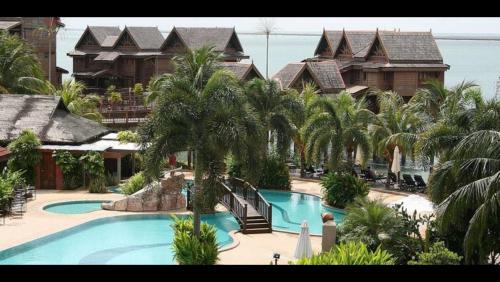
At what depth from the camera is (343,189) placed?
22109mm

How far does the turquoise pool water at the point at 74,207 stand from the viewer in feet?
67.4

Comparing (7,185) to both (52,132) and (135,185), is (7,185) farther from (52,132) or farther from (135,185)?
(52,132)

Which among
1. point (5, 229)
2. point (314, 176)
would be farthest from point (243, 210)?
point (314, 176)

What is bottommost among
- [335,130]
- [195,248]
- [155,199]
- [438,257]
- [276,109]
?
[195,248]

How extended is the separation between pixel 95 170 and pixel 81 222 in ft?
15.8

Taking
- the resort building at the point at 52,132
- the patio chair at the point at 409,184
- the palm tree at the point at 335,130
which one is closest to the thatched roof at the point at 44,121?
the resort building at the point at 52,132

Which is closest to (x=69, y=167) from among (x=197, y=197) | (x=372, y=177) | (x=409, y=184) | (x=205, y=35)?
(x=197, y=197)

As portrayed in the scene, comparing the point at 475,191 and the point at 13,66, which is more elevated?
the point at 13,66

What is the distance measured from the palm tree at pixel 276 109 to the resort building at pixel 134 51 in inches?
1012

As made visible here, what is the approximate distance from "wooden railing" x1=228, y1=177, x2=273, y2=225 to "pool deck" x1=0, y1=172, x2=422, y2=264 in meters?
0.65

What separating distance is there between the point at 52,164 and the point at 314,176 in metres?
10.4

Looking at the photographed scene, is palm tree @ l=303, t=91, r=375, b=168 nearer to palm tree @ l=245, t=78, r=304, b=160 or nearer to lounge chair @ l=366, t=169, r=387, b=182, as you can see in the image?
palm tree @ l=245, t=78, r=304, b=160
